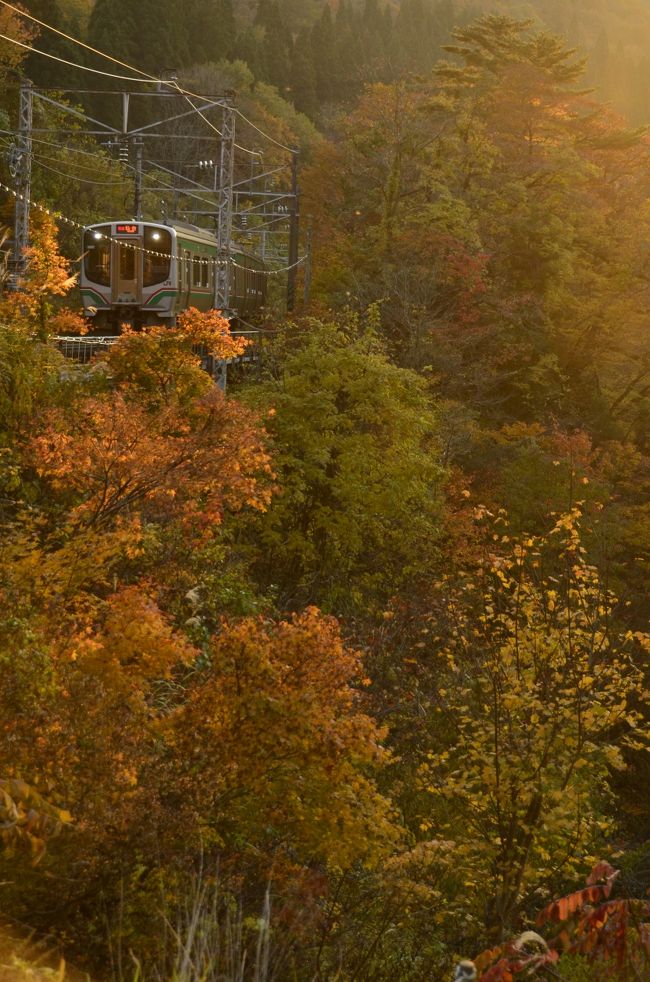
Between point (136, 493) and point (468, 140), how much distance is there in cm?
2324

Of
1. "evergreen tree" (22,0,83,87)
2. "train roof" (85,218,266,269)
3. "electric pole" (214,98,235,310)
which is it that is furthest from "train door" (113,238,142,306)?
"evergreen tree" (22,0,83,87)

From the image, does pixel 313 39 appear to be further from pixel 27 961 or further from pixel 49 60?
pixel 27 961

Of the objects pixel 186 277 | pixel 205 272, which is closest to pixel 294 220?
pixel 205 272

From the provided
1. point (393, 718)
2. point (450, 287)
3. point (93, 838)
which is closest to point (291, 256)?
point (450, 287)

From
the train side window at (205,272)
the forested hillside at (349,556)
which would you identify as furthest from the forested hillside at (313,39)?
the train side window at (205,272)

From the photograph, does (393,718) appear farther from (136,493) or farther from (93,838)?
(93,838)

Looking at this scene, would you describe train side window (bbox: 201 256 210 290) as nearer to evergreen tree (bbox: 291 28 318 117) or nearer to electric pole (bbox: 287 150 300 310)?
electric pole (bbox: 287 150 300 310)

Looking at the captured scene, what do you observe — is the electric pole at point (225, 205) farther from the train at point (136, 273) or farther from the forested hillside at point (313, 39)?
the forested hillside at point (313, 39)

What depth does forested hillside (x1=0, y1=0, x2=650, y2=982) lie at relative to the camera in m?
6.99

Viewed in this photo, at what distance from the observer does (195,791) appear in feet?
25.1

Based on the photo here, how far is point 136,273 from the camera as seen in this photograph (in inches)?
931

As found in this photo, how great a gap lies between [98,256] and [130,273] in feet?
3.04

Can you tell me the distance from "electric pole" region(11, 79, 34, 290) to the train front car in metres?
4.15

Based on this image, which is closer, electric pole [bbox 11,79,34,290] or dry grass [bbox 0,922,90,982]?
dry grass [bbox 0,922,90,982]
